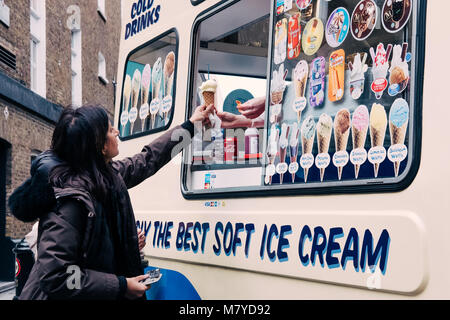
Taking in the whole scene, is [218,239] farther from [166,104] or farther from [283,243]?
[166,104]

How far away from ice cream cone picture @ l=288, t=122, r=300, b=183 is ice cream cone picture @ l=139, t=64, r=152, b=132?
1.64 m

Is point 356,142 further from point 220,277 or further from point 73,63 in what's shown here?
point 73,63

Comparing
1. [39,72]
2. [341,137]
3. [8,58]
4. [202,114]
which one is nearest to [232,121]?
[202,114]

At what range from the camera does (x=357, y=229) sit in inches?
87.7

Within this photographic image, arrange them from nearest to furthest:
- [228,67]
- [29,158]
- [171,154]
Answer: [171,154]
[228,67]
[29,158]

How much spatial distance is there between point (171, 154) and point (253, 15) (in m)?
0.94

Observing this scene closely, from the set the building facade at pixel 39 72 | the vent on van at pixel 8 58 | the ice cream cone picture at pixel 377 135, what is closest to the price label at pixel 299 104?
the ice cream cone picture at pixel 377 135

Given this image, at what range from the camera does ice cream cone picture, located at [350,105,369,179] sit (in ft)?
7.48

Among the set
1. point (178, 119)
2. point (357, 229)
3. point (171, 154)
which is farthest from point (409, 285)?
point (178, 119)

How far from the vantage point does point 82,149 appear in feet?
8.13

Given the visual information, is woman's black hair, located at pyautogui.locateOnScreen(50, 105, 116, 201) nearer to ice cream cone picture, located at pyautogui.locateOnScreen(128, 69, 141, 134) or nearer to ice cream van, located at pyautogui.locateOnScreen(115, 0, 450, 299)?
ice cream van, located at pyautogui.locateOnScreen(115, 0, 450, 299)

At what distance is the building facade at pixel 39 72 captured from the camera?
1136 cm

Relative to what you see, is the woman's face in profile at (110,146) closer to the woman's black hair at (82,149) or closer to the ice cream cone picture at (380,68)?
the woman's black hair at (82,149)
